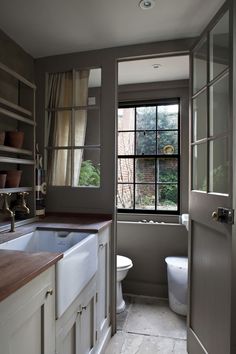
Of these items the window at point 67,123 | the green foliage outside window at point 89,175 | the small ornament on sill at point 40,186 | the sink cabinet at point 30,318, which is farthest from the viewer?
the green foliage outside window at point 89,175

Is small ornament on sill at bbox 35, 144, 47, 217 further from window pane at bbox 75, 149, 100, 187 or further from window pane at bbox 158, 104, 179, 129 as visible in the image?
window pane at bbox 158, 104, 179, 129

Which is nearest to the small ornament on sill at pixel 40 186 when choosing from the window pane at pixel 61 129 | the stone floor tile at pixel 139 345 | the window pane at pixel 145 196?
the window pane at pixel 61 129

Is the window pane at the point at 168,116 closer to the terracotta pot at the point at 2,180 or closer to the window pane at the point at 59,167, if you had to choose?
the window pane at the point at 59,167

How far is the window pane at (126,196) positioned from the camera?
123 inches

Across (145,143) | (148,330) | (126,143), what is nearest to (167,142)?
(145,143)

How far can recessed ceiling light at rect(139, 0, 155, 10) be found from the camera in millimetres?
1505

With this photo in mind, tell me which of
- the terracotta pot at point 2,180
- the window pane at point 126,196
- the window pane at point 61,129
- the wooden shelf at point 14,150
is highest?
the window pane at point 61,129

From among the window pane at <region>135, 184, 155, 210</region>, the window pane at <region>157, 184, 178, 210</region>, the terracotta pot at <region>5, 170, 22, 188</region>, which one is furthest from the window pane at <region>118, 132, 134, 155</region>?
the terracotta pot at <region>5, 170, 22, 188</region>

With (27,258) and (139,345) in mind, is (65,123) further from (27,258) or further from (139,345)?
(139,345)

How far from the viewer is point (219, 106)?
153 cm

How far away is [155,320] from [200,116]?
1823 millimetres

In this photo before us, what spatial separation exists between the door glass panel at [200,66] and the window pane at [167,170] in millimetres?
1271

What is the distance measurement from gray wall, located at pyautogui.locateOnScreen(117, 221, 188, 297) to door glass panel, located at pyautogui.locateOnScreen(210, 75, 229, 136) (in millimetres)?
1433

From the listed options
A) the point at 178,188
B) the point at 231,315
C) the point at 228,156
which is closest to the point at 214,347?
the point at 231,315
